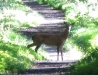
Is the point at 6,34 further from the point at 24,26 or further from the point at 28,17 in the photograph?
the point at 28,17

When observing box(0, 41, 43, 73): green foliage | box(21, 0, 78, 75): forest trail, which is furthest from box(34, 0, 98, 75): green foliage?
box(0, 41, 43, 73): green foliage

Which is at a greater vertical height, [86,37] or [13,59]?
[13,59]

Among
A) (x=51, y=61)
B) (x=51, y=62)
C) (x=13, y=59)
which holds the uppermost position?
(x=13, y=59)

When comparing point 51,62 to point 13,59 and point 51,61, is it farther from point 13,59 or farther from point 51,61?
point 13,59

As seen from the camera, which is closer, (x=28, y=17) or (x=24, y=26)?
(x=24, y=26)

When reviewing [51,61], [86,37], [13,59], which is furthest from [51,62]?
[86,37]

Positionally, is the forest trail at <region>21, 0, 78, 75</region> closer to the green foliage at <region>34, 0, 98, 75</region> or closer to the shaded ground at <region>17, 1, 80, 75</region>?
the shaded ground at <region>17, 1, 80, 75</region>

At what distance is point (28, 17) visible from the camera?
3475cm

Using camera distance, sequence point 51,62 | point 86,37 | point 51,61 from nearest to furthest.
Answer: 1. point 51,62
2. point 51,61
3. point 86,37

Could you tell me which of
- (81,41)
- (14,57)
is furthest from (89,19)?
(14,57)

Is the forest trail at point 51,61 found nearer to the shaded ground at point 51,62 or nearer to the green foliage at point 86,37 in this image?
the shaded ground at point 51,62

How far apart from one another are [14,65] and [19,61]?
75 cm

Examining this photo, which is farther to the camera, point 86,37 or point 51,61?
point 86,37

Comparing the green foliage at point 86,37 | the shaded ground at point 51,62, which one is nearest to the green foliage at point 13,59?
the shaded ground at point 51,62
